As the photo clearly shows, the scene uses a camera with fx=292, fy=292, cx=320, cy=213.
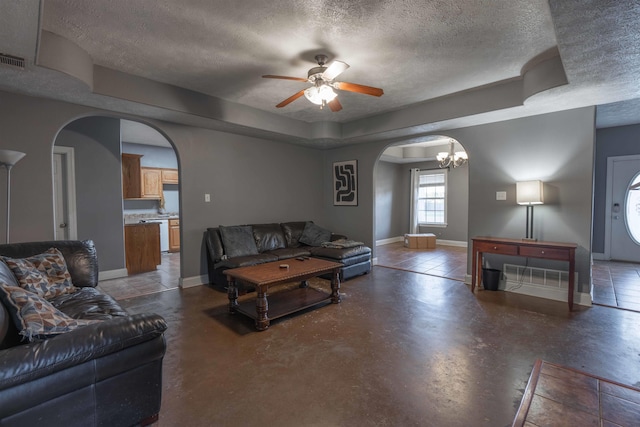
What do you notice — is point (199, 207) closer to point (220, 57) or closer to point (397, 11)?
point (220, 57)

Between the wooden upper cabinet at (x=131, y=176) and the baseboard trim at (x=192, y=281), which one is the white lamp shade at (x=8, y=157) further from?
the wooden upper cabinet at (x=131, y=176)

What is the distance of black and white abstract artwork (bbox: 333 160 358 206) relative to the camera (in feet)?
19.5

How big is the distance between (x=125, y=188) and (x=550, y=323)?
7285 mm

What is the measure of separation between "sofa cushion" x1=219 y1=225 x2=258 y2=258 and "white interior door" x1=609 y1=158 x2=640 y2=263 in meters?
6.74

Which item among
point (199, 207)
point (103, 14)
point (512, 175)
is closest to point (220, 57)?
point (103, 14)

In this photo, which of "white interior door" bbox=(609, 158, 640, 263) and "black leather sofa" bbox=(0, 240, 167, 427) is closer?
"black leather sofa" bbox=(0, 240, 167, 427)

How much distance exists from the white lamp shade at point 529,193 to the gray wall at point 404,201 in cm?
369

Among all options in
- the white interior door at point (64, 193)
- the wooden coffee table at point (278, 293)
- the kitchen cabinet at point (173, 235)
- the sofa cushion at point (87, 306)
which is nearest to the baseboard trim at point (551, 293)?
the wooden coffee table at point (278, 293)

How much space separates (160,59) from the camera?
117 inches

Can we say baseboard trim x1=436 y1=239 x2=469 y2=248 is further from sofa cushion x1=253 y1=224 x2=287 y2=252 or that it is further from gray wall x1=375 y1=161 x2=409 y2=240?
sofa cushion x1=253 y1=224 x2=287 y2=252

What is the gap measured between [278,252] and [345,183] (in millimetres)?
2266

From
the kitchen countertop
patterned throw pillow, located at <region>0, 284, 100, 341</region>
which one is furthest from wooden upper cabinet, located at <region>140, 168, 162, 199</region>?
patterned throw pillow, located at <region>0, 284, 100, 341</region>

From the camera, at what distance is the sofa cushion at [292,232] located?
17.4 ft

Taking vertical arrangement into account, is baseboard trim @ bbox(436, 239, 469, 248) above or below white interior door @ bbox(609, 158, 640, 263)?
below
